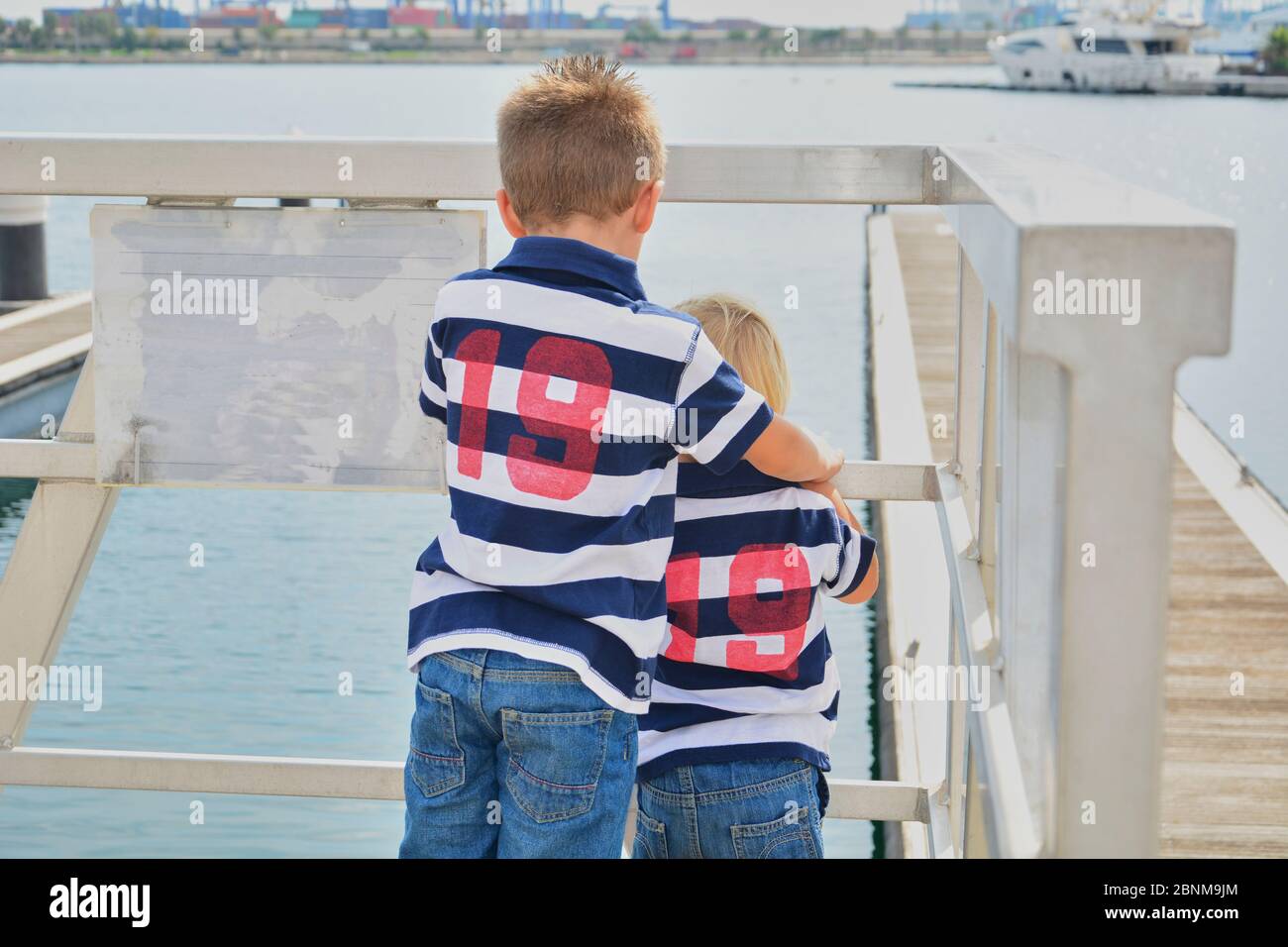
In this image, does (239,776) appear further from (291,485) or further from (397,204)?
(397,204)

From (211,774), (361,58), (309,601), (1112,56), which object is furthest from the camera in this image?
(361,58)

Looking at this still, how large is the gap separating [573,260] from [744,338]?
25 cm

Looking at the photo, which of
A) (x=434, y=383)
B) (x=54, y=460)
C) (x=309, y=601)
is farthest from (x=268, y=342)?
(x=309, y=601)

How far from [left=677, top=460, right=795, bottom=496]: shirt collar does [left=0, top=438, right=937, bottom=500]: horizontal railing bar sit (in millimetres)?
327

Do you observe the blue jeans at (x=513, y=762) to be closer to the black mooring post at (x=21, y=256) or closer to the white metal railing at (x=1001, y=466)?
the white metal railing at (x=1001, y=466)

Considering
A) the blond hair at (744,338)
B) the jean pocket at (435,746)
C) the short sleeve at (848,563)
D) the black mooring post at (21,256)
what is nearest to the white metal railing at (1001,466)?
the short sleeve at (848,563)

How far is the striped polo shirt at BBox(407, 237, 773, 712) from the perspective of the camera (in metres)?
1.35

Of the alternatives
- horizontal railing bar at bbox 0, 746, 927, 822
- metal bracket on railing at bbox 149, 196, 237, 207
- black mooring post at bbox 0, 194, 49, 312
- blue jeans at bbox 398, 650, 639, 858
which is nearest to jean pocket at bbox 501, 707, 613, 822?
blue jeans at bbox 398, 650, 639, 858

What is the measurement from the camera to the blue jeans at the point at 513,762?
1.36m

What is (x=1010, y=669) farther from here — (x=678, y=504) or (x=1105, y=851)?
(x=678, y=504)

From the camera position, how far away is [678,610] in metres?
1.56

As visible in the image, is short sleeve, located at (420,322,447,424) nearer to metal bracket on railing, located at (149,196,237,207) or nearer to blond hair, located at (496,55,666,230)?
blond hair, located at (496,55,666,230)

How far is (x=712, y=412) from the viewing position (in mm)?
1381

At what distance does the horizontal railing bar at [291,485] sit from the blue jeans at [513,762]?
0.58 metres
